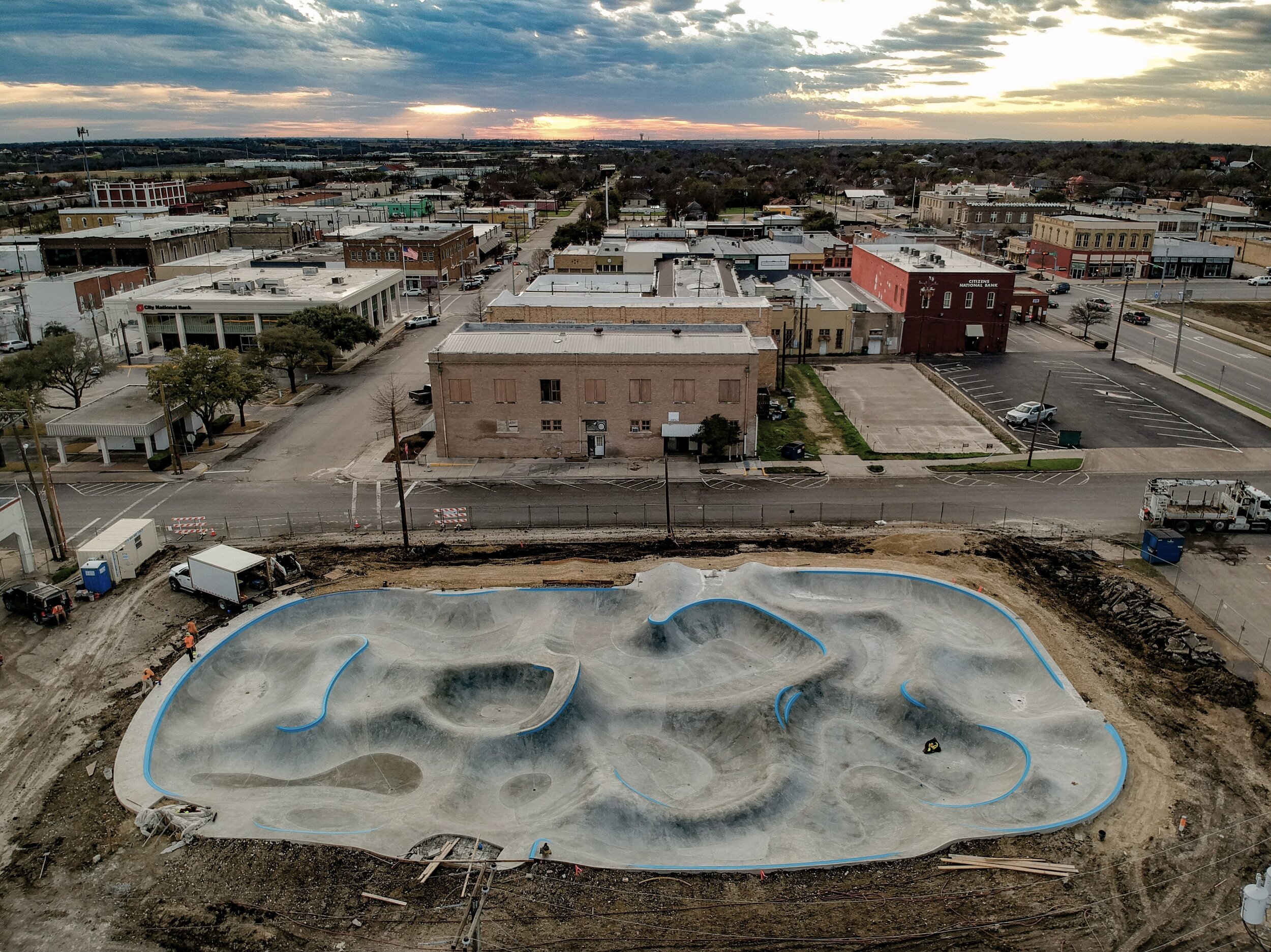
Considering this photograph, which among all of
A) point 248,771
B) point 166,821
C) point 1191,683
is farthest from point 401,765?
point 1191,683

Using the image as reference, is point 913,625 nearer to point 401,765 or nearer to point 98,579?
point 401,765

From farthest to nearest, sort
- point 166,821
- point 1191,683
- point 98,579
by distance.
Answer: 1. point 98,579
2. point 1191,683
3. point 166,821

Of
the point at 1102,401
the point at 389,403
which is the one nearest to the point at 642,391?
the point at 389,403

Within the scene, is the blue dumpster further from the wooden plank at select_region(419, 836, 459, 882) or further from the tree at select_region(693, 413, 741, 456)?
the wooden plank at select_region(419, 836, 459, 882)

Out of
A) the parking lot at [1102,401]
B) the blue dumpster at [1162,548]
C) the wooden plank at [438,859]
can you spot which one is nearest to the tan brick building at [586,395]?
the blue dumpster at [1162,548]

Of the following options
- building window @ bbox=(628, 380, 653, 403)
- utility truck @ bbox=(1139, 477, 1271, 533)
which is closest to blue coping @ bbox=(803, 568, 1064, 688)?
utility truck @ bbox=(1139, 477, 1271, 533)
